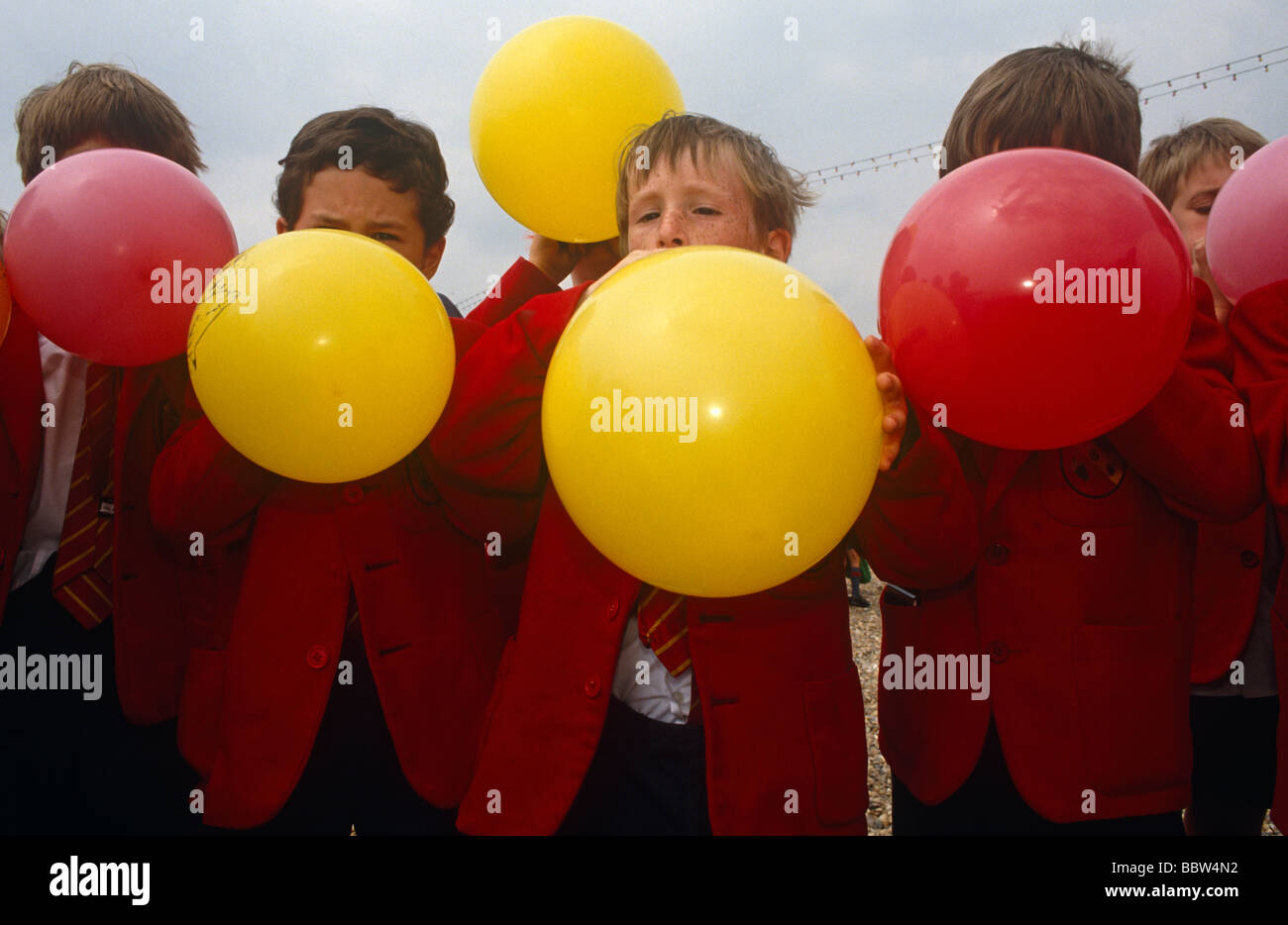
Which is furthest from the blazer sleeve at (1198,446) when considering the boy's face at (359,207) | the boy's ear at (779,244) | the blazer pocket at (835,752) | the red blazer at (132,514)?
the red blazer at (132,514)

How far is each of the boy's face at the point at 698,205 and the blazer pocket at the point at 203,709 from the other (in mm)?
1378

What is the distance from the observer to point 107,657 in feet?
6.61

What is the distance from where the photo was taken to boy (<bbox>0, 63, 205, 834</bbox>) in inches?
75.5

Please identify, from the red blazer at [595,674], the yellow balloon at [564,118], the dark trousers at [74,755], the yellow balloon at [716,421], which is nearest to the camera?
the yellow balloon at [716,421]

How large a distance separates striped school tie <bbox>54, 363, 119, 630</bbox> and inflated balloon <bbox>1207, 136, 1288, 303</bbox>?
2.80 m

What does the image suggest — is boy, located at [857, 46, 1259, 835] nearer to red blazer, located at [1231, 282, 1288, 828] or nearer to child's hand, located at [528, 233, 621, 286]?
red blazer, located at [1231, 282, 1288, 828]

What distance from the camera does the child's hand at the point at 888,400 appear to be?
1.33m

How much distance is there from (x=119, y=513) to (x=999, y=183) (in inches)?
80.9

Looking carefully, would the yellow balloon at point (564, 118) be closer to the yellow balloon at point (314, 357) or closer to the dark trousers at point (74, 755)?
the yellow balloon at point (314, 357)

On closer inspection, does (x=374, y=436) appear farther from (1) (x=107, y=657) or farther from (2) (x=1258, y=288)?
(2) (x=1258, y=288)

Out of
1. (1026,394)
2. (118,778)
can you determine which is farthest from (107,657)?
(1026,394)

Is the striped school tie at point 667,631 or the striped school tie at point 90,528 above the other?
the striped school tie at point 90,528

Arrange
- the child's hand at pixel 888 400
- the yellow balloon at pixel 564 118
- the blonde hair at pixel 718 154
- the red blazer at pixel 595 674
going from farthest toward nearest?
the yellow balloon at pixel 564 118, the blonde hair at pixel 718 154, the red blazer at pixel 595 674, the child's hand at pixel 888 400

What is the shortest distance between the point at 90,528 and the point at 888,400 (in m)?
1.97
